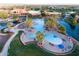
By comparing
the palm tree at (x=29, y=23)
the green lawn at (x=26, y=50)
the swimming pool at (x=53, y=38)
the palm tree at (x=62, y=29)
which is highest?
the palm tree at (x=29, y=23)

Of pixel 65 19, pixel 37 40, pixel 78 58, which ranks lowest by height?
pixel 78 58

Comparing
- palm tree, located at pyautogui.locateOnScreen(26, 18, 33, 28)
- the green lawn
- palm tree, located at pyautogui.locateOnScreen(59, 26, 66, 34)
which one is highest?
palm tree, located at pyautogui.locateOnScreen(26, 18, 33, 28)

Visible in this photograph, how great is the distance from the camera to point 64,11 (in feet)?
4.06

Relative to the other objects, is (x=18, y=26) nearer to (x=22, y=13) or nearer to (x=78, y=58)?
(x=22, y=13)

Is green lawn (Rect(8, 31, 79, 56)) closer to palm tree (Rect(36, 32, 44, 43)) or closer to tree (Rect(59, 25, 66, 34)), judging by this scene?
palm tree (Rect(36, 32, 44, 43))

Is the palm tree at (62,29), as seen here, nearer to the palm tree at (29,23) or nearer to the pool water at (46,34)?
the pool water at (46,34)

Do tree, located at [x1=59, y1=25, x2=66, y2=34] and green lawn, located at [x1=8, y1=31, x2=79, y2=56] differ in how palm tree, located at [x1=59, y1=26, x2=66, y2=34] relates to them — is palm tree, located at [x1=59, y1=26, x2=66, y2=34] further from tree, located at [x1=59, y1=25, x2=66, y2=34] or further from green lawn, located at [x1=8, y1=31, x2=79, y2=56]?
green lawn, located at [x1=8, y1=31, x2=79, y2=56]

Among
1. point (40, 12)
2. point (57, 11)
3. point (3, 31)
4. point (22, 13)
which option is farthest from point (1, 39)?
point (57, 11)

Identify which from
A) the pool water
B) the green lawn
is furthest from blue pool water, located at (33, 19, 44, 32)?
the green lawn

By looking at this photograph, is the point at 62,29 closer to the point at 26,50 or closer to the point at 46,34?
the point at 46,34

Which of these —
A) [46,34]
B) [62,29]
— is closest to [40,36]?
[46,34]

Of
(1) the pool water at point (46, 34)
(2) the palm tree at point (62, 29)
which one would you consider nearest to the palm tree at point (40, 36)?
(1) the pool water at point (46, 34)

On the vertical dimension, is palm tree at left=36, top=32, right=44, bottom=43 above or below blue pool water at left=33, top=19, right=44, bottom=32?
below

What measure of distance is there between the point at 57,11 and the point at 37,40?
10.3 inches
